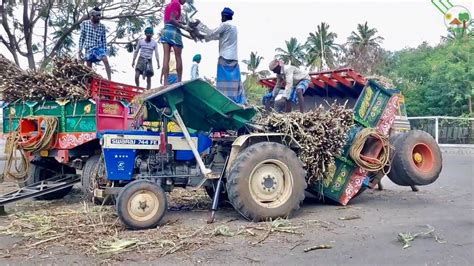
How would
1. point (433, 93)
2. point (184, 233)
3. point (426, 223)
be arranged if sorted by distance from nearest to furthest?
point (184, 233)
point (426, 223)
point (433, 93)

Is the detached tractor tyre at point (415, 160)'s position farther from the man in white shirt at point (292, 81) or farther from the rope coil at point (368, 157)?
the man in white shirt at point (292, 81)

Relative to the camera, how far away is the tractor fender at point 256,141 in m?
7.09

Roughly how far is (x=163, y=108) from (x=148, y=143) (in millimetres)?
516

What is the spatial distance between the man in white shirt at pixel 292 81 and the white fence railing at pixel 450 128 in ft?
44.7

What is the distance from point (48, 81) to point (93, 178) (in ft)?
6.27

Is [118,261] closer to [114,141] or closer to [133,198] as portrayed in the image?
[133,198]

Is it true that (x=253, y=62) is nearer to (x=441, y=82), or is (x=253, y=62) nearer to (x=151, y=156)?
(x=441, y=82)

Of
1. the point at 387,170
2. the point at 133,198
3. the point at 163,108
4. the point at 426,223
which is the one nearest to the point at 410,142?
the point at 387,170

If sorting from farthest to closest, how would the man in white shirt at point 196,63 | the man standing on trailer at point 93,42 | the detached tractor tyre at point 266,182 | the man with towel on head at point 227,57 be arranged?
the man in white shirt at point 196,63, the man standing on trailer at point 93,42, the man with towel on head at point 227,57, the detached tractor tyre at point 266,182

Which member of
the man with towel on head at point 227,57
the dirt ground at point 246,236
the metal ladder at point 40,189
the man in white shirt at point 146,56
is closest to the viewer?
the dirt ground at point 246,236

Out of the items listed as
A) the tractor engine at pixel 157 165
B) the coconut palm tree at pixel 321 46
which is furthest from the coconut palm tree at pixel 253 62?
the tractor engine at pixel 157 165

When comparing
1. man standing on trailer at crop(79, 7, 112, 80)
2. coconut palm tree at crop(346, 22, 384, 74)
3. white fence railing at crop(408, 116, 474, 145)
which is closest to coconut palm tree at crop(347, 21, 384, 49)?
coconut palm tree at crop(346, 22, 384, 74)

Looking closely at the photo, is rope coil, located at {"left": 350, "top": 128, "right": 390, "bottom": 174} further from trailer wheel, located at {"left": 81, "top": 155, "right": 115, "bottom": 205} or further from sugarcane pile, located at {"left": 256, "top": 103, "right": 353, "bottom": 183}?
trailer wheel, located at {"left": 81, "top": 155, "right": 115, "bottom": 205}

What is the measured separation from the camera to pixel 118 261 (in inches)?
200
